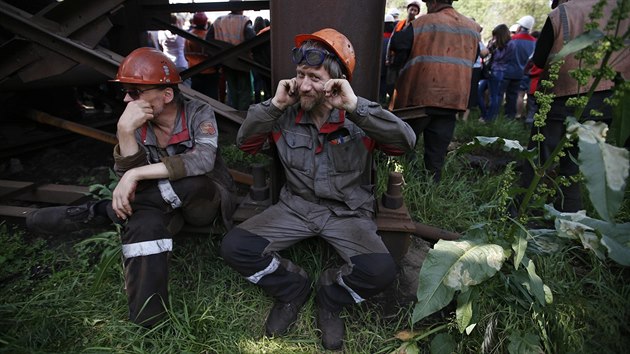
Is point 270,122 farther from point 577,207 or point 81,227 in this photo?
point 577,207

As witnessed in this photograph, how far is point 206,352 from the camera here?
1927mm

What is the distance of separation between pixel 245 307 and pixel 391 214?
1.07 meters

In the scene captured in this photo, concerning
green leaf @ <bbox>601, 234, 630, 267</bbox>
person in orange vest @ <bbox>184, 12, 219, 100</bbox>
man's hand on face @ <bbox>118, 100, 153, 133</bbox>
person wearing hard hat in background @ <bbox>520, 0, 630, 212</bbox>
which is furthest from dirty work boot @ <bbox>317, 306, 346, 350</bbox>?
person in orange vest @ <bbox>184, 12, 219, 100</bbox>

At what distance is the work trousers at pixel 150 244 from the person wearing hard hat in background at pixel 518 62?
237 inches

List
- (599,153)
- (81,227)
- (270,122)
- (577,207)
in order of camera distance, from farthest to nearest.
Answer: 1. (577,207)
2. (81,227)
3. (270,122)
4. (599,153)

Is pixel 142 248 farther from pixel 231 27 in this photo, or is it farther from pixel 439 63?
pixel 231 27

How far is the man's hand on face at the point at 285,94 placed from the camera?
6.25 feet

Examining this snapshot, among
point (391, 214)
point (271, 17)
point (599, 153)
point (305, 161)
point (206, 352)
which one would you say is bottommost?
point (206, 352)

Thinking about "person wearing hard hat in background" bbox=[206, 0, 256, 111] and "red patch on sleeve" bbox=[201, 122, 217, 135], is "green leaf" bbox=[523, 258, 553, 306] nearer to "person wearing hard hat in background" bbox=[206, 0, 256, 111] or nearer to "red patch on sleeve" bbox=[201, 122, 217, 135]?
"red patch on sleeve" bbox=[201, 122, 217, 135]

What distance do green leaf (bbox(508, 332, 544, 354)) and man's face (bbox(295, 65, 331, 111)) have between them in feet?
5.08

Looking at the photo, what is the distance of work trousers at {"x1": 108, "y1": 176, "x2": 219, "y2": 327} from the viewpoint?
1.88 metres

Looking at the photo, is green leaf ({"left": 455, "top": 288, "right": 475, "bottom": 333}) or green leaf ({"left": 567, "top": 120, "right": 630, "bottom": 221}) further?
green leaf ({"left": 455, "top": 288, "right": 475, "bottom": 333})

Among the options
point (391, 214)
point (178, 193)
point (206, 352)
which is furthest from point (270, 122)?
point (206, 352)

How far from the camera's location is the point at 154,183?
2.03m
